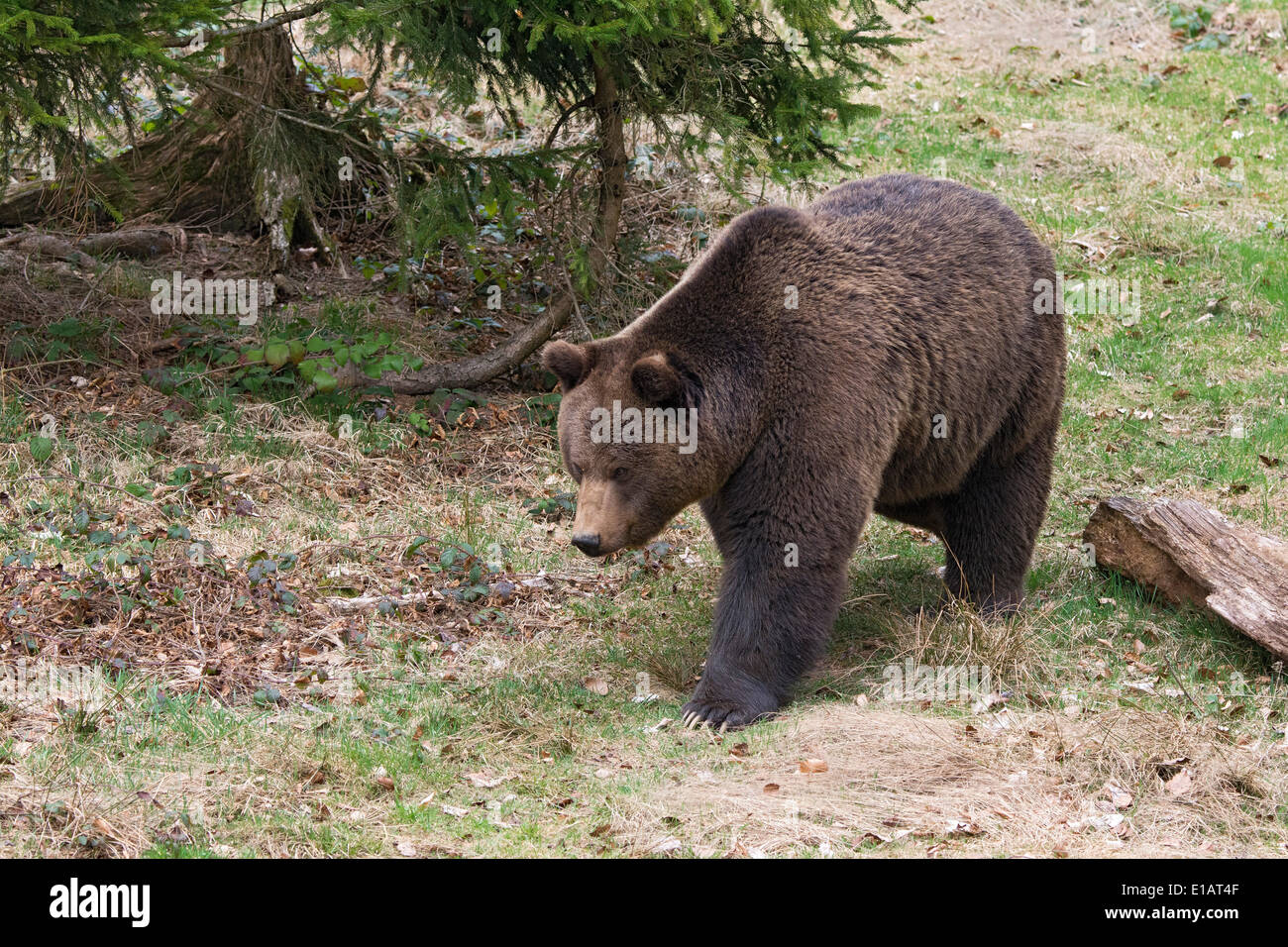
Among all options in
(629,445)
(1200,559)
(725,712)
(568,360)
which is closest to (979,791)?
(725,712)

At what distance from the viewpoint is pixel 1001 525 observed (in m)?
7.41

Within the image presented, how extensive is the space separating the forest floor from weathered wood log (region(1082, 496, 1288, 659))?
0.56ft

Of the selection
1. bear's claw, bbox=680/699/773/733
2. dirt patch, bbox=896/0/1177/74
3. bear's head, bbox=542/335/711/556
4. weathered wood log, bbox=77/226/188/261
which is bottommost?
bear's claw, bbox=680/699/773/733

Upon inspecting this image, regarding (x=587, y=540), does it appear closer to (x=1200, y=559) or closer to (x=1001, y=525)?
(x=1001, y=525)

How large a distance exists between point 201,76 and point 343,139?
1.47 m

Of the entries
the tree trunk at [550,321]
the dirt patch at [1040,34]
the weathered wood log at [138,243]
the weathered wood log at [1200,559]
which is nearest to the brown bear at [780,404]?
the weathered wood log at [1200,559]

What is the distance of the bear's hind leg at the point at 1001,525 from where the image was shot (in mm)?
7402

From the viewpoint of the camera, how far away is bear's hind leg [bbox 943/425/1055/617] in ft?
24.3

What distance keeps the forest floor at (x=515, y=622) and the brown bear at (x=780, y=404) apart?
0.65 meters

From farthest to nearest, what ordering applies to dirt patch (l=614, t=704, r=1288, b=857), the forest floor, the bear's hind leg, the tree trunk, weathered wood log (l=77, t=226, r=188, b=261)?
weathered wood log (l=77, t=226, r=188, b=261), the tree trunk, the bear's hind leg, the forest floor, dirt patch (l=614, t=704, r=1288, b=857)

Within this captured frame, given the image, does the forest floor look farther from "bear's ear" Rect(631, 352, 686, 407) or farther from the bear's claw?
"bear's ear" Rect(631, 352, 686, 407)

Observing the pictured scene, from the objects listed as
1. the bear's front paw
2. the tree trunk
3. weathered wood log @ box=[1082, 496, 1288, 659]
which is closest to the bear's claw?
the bear's front paw

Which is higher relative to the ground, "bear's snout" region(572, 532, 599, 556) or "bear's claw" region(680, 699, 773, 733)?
"bear's snout" region(572, 532, 599, 556)

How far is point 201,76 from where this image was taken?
26.9 ft
